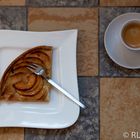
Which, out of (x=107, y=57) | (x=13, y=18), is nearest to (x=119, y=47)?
(x=107, y=57)

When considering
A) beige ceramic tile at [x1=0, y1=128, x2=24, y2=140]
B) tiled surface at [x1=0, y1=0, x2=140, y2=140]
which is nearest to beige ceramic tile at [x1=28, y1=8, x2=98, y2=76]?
tiled surface at [x1=0, y1=0, x2=140, y2=140]

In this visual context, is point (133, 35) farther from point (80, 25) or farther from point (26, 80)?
point (26, 80)

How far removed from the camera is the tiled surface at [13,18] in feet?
2.54

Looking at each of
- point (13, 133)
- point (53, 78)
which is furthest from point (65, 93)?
point (13, 133)

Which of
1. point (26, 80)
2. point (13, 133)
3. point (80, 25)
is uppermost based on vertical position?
point (80, 25)

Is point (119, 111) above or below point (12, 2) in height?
below

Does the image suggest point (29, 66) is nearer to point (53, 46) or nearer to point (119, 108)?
point (53, 46)

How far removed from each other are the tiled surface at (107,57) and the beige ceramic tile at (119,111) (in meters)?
0.03

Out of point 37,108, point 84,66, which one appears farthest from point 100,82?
point 37,108

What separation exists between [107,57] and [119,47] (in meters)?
0.04

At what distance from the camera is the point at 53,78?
0.75m

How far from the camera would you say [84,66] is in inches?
30.1

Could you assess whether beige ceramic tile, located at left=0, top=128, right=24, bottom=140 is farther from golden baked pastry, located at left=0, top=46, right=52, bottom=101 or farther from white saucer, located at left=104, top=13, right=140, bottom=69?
white saucer, located at left=104, top=13, right=140, bottom=69

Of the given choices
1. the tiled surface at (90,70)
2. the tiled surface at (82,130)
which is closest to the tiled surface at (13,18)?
the tiled surface at (90,70)
